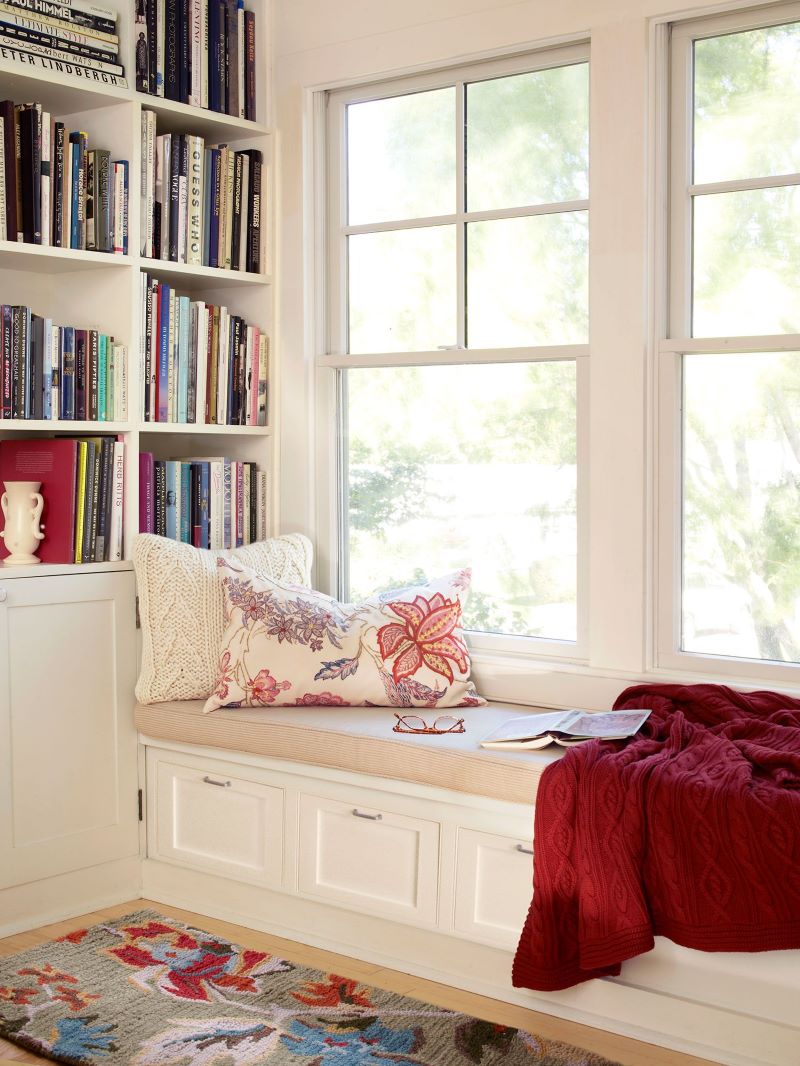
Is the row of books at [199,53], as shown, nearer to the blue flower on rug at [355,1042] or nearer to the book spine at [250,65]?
the book spine at [250,65]

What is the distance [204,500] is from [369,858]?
1.17 meters

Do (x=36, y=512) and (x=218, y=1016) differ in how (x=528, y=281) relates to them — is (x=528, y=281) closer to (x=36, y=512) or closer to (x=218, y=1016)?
(x=36, y=512)

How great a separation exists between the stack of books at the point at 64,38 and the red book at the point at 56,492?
943 millimetres

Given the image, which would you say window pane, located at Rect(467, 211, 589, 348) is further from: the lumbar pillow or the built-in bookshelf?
the lumbar pillow

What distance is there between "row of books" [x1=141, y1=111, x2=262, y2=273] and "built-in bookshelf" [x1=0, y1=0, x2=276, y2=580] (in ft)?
0.09

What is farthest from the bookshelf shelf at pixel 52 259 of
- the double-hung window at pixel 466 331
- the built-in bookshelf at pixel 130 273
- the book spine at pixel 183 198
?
the double-hung window at pixel 466 331

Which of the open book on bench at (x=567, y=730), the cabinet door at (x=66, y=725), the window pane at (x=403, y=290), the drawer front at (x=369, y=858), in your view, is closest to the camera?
the open book on bench at (x=567, y=730)

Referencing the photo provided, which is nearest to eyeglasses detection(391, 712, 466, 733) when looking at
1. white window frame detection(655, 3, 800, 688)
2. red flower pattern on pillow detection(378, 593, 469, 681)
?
red flower pattern on pillow detection(378, 593, 469, 681)

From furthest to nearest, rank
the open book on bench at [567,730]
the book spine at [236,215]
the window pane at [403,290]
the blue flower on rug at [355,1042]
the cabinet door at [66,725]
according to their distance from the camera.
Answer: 1. the book spine at [236,215]
2. the window pane at [403,290]
3. the cabinet door at [66,725]
4. the open book on bench at [567,730]
5. the blue flower on rug at [355,1042]

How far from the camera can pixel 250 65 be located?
11.3ft

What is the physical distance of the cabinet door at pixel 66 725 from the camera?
2.91 metres

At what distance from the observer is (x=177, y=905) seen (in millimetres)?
3113

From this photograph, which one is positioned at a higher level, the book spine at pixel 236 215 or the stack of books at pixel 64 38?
the stack of books at pixel 64 38

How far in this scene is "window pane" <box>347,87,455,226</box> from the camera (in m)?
3.26
